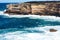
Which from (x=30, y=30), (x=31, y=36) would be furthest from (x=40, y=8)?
(x=31, y=36)

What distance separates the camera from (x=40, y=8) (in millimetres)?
18062

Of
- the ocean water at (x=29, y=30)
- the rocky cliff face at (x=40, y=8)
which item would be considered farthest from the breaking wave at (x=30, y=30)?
the rocky cliff face at (x=40, y=8)

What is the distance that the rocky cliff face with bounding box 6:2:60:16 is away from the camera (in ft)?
59.0

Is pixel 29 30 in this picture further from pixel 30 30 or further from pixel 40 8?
pixel 40 8

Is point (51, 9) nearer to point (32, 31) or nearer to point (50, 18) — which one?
point (50, 18)

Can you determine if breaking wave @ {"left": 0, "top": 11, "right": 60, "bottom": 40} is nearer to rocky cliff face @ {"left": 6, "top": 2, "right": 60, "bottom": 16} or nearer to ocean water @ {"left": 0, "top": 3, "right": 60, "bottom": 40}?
ocean water @ {"left": 0, "top": 3, "right": 60, "bottom": 40}

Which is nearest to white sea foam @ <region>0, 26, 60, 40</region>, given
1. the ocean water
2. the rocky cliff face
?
the ocean water

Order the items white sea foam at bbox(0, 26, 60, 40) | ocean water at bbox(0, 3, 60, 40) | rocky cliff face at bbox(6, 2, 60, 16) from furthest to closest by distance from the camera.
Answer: rocky cliff face at bbox(6, 2, 60, 16)
ocean water at bbox(0, 3, 60, 40)
white sea foam at bbox(0, 26, 60, 40)

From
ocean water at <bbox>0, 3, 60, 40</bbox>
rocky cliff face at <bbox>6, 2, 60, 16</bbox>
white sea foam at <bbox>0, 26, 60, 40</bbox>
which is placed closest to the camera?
white sea foam at <bbox>0, 26, 60, 40</bbox>

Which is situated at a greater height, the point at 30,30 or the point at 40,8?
the point at 40,8

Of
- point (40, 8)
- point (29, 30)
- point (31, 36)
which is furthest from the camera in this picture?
point (40, 8)

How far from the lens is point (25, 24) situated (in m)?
14.6

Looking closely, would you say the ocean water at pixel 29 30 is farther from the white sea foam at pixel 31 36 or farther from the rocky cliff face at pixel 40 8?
the rocky cliff face at pixel 40 8

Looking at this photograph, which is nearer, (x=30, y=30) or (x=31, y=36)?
(x=31, y=36)
